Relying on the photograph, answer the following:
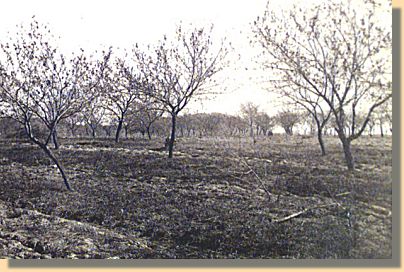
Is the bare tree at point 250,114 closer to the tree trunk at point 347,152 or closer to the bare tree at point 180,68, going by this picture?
the bare tree at point 180,68

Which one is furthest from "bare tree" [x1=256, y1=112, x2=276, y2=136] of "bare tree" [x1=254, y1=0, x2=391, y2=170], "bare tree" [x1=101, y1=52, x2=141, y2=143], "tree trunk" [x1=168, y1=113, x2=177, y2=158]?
"bare tree" [x1=101, y1=52, x2=141, y2=143]

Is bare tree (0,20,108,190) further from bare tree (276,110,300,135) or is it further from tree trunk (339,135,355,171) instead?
tree trunk (339,135,355,171)

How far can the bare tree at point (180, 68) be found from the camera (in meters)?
3.29

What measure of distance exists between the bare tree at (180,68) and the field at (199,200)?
386 mm

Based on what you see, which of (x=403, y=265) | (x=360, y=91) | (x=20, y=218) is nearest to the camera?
(x=403, y=265)

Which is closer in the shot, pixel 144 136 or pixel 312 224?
pixel 312 224

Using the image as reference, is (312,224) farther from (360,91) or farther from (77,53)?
(77,53)

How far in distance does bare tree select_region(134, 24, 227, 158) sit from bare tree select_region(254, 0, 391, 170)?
474mm

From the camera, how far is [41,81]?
3.38 m

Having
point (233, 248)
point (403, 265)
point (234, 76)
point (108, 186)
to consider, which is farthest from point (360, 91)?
point (108, 186)

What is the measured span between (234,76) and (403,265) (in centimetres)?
184

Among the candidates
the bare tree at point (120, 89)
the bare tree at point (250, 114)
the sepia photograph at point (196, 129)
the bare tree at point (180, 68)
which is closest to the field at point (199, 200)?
the sepia photograph at point (196, 129)

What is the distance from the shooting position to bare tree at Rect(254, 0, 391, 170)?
2.76m

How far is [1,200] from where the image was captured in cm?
321
